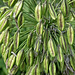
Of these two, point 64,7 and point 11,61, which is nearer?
point 64,7

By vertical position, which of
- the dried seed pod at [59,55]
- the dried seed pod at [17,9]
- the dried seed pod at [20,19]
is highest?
the dried seed pod at [17,9]

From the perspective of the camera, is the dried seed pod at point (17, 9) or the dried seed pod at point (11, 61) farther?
the dried seed pod at point (11, 61)

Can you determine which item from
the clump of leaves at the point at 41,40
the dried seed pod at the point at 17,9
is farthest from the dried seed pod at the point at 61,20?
the dried seed pod at the point at 17,9

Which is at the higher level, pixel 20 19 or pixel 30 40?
pixel 20 19

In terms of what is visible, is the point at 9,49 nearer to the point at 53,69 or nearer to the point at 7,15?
the point at 7,15

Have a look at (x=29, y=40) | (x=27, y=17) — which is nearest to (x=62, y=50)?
(x=29, y=40)

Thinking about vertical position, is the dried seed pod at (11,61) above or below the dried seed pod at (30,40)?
below

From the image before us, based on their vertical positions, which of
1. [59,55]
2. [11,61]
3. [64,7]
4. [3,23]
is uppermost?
[3,23]

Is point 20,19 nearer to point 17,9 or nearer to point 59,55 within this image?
point 17,9

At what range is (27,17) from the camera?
1.74 meters

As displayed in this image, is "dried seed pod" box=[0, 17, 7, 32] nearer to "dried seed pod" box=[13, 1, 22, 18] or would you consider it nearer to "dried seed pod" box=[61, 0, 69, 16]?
"dried seed pod" box=[13, 1, 22, 18]

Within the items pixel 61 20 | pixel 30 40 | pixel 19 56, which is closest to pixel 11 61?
pixel 19 56

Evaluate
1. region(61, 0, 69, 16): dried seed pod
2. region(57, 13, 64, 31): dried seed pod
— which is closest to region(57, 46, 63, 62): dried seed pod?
region(57, 13, 64, 31): dried seed pod

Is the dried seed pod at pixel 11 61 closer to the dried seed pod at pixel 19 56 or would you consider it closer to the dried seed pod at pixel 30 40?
the dried seed pod at pixel 19 56
